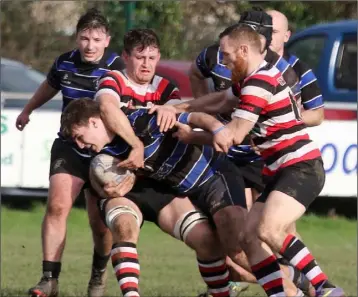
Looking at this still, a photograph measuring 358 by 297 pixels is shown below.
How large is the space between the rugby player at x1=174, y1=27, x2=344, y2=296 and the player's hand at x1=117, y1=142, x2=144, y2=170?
42 centimetres

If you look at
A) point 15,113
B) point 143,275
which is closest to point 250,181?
point 143,275

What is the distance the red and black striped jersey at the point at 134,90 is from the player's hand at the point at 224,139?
2.78 feet

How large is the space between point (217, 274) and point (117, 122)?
1.21 meters

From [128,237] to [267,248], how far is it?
827mm

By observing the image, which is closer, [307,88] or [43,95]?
[307,88]

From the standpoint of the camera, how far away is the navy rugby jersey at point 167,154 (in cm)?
734

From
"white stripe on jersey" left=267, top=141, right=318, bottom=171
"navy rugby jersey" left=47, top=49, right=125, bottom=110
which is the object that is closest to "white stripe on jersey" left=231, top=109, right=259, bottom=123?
"white stripe on jersey" left=267, top=141, right=318, bottom=171

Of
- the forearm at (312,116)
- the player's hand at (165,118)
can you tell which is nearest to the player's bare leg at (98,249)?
the player's hand at (165,118)

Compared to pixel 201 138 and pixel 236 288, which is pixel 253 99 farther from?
pixel 236 288

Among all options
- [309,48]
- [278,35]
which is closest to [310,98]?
[278,35]

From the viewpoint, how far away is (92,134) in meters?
7.23

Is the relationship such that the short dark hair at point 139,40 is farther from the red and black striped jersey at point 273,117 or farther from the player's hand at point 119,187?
the player's hand at point 119,187

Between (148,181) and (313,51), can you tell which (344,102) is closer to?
(313,51)

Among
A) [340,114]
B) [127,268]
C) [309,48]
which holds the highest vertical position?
[127,268]
